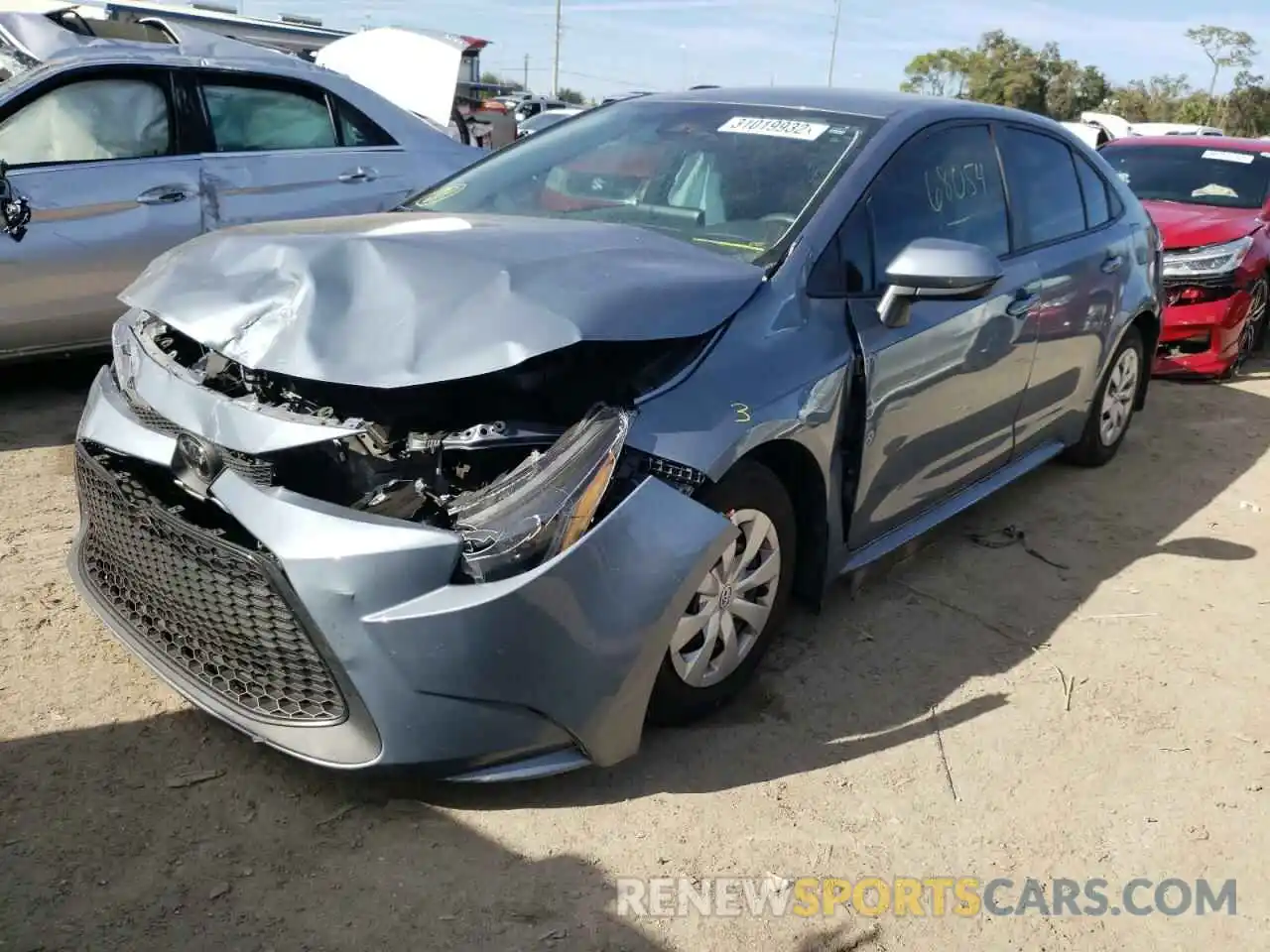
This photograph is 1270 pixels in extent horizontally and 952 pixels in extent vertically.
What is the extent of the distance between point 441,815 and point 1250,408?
6.16m

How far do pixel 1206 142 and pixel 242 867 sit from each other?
8.84 m

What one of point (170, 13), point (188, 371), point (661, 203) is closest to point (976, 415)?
point (661, 203)

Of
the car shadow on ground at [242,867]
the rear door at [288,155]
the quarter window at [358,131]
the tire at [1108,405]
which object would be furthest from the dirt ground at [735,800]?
the quarter window at [358,131]

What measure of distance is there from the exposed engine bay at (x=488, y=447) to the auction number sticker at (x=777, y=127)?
3.82ft

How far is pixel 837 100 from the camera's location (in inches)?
146

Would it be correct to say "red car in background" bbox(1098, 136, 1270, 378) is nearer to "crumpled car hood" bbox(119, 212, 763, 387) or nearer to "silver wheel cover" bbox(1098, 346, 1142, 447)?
"silver wheel cover" bbox(1098, 346, 1142, 447)

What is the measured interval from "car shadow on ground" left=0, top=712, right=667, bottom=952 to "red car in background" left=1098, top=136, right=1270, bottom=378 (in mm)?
6250

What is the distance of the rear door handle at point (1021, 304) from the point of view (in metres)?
3.85

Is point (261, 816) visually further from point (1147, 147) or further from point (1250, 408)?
point (1147, 147)

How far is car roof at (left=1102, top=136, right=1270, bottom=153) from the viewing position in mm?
8430

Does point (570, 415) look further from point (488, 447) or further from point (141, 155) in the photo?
point (141, 155)

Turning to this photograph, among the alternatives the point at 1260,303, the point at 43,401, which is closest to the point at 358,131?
the point at 43,401

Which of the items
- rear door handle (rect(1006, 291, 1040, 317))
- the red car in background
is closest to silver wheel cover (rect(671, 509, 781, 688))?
rear door handle (rect(1006, 291, 1040, 317))

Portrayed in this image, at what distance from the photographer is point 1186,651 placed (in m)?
3.65
